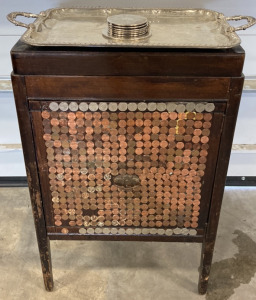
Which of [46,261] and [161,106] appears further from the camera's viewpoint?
[46,261]

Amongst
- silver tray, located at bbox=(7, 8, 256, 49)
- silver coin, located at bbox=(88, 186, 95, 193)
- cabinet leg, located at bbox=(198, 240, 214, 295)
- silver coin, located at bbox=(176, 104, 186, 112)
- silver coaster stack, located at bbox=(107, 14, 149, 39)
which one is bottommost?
cabinet leg, located at bbox=(198, 240, 214, 295)

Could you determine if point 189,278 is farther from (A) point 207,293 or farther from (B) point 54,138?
(B) point 54,138

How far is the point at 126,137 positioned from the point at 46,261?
55 cm

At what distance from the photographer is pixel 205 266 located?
1.30m

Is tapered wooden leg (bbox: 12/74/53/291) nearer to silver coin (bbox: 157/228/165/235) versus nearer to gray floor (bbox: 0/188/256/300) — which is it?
gray floor (bbox: 0/188/256/300)

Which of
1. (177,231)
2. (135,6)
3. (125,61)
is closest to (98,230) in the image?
(177,231)

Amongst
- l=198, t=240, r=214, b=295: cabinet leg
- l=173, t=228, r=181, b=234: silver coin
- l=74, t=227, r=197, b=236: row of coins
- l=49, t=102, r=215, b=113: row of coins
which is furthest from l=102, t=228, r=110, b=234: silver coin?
l=49, t=102, r=215, b=113: row of coins

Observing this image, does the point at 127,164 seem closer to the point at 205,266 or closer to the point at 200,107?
the point at 200,107

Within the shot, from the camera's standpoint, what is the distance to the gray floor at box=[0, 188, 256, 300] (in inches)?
54.3

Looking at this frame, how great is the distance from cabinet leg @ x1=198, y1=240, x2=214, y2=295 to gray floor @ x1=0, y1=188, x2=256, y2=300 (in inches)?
1.6

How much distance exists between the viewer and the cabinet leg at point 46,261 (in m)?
1.26

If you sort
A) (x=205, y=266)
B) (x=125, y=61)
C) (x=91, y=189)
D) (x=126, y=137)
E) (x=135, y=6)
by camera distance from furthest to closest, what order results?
1. (x=135, y=6)
2. (x=205, y=266)
3. (x=91, y=189)
4. (x=126, y=137)
5. (x=125, y=61)

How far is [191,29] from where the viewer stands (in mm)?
1097

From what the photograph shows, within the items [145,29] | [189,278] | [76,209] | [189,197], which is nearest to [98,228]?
[76,209]
